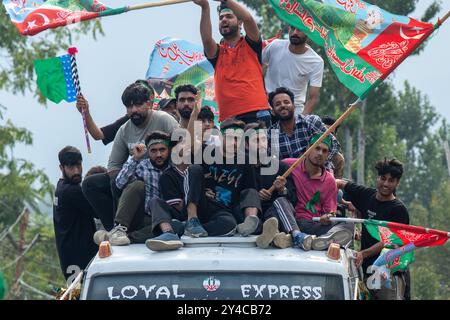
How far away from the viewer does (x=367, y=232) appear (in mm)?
12805

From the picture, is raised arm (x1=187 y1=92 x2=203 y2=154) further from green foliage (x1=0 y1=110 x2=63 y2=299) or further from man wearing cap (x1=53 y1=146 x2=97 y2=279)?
green foliage (x1=0 y1=110 x2=63 y2=299)

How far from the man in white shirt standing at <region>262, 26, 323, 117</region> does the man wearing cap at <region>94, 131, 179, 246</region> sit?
2215 mm

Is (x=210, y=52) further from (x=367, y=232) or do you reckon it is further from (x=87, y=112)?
(x=367, y=232)

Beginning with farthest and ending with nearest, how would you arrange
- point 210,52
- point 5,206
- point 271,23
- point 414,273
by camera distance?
point 414,273, point 271,23, point 5,206, point 210,52

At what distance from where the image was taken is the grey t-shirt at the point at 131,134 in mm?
13227

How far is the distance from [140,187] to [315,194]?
1.41 m

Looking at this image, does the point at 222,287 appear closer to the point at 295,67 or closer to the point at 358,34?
the point at 358,34

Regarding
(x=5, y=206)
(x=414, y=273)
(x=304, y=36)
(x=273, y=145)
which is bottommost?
(x=414, y=273)

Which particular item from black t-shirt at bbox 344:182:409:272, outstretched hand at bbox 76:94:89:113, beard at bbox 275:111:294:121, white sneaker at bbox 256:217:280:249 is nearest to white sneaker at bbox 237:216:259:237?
white sneaker at bbox 256:217:280:249

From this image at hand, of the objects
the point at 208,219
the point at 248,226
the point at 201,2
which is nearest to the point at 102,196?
the point at 208,219

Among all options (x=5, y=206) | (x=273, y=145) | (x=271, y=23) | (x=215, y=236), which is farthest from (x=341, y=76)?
(x=271, y=23)

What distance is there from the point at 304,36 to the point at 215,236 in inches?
134

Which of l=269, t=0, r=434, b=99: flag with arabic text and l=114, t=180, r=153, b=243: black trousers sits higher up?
l=269, t=0, r=434, b=99: flag with arabic text

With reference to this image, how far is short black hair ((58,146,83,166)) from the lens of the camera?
537 inches
